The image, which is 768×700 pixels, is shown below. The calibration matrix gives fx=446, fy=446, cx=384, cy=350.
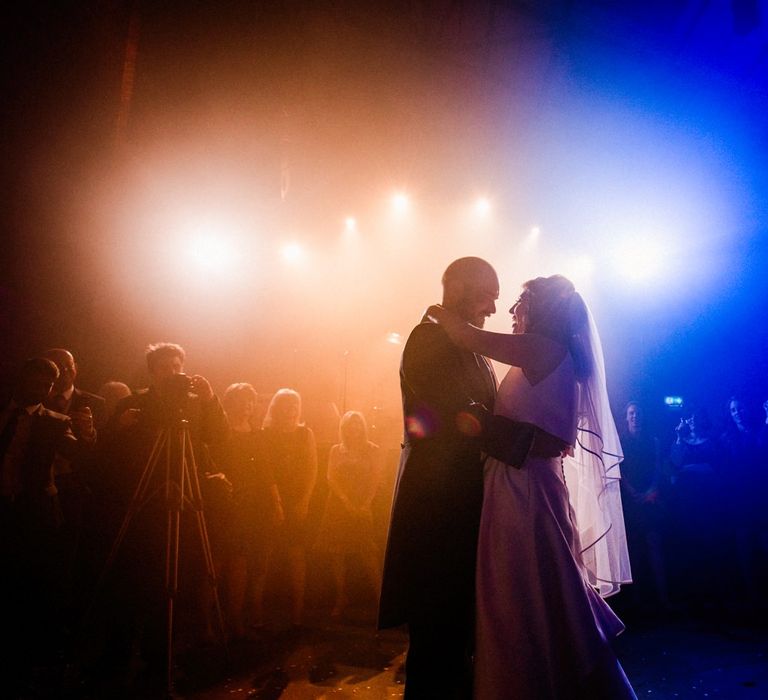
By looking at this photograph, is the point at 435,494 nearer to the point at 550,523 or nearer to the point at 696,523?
the point at 550,523

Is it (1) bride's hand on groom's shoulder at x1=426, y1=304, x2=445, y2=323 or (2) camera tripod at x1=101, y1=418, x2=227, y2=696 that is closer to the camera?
(1) bride's hand on groom's shoulder at x1=426, y1=304, x2=445, y2=323

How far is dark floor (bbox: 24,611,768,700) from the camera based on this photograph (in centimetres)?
272

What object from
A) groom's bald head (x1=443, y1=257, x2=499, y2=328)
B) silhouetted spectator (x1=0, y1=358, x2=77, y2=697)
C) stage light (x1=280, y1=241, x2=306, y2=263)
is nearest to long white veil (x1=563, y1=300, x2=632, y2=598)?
groom's bald head (x1=443, y1=257, x2=499, y2=328)

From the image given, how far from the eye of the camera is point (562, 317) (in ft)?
7.25

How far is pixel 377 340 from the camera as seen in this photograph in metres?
10.6

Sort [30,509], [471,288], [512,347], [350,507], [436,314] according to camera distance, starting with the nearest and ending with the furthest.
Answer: [512,347], [436,314], [471,288], [30,509], [350,507]

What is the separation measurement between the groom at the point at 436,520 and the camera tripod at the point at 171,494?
5.58ft

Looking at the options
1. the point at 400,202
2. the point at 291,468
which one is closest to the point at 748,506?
the point at 291,468

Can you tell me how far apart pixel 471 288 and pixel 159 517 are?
2.50 m

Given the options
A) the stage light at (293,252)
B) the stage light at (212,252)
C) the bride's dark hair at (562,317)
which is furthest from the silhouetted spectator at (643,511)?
the stage light at (293,252)

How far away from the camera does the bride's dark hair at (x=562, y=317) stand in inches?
86.2

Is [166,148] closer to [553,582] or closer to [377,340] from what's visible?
[377,340]

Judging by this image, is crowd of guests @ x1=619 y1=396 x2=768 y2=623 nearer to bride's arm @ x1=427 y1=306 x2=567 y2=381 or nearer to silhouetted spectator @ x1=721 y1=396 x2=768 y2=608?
silhouetted spectator @ x1=721 y1=396 x2=768 y2=608

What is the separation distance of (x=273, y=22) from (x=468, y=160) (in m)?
4.43
